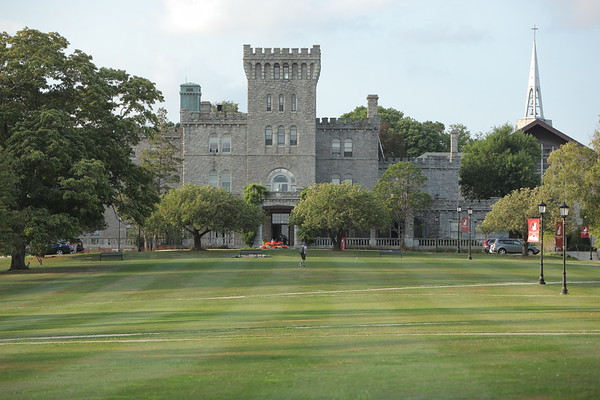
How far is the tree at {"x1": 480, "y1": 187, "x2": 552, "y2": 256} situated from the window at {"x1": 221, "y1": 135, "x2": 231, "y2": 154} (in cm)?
2979

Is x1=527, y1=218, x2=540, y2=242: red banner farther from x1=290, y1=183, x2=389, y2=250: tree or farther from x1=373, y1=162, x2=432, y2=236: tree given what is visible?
x1=373, y1=162, x2=432, y2=236: tree

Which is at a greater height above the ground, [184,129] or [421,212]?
[184,129]

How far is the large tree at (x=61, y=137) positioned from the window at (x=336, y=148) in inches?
1353

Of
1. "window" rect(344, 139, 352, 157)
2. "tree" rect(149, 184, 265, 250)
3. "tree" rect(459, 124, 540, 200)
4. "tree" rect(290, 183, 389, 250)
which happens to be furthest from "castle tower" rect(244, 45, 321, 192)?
"tree" rect(459, 124, 540, 200)

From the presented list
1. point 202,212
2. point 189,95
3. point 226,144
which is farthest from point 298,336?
point 189,95

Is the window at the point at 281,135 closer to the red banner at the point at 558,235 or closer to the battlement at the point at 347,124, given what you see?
the battlement at the point at 347,124

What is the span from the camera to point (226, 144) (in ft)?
278

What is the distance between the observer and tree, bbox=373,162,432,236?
80000 mm

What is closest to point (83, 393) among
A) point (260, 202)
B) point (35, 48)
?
point (35, 48)

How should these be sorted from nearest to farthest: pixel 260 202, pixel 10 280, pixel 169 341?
pixel 169 341 → pixel 10 280 → pixel 260 202

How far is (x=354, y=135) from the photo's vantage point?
86000 mm

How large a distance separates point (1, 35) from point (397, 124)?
7534cm

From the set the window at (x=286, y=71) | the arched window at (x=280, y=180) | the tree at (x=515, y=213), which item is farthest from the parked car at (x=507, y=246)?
the window at (x=286, y=71)

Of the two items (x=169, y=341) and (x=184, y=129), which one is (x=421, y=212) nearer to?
(x=184, y=129)
